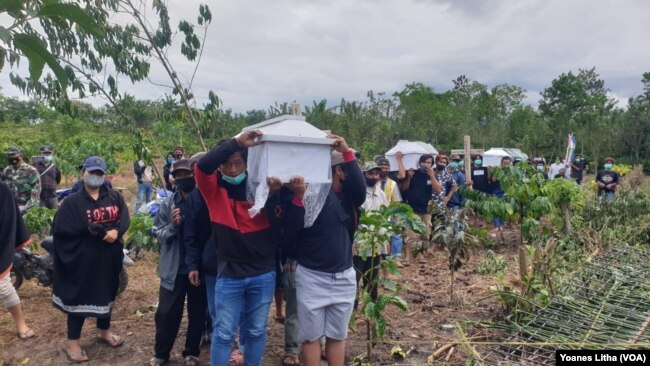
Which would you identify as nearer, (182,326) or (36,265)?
(182,326)

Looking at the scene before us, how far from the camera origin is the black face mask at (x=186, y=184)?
130 inches

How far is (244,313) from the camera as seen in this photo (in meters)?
2.94

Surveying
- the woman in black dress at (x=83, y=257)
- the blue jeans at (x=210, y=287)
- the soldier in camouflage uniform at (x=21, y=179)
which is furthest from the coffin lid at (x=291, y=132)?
the soldier in camouflage uniform at (x=21, y=179)

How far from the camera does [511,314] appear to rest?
390 cm

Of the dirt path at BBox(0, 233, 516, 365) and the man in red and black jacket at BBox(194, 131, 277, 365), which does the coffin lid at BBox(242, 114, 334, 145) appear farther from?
the dirt path at BBox(0, 233, 516, 365)

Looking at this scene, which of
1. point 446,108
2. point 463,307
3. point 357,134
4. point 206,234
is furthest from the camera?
point 446,108

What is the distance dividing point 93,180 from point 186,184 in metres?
0.75

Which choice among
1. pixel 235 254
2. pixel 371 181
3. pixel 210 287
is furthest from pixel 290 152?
pixel 371 181

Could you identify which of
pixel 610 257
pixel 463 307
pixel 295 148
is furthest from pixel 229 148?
pixel 610 257

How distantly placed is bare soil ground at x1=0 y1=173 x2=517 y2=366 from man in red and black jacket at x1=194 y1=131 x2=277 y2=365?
0.82 meters

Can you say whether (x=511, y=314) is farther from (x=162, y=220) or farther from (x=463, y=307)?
(x=162, y=220)

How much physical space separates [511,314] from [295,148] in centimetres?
246

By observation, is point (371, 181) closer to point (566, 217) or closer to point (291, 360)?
point (291, 360)

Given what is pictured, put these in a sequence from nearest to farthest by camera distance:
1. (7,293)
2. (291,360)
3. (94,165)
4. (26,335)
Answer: (291,360)
(94,165)
(7,293)
(26,335)
